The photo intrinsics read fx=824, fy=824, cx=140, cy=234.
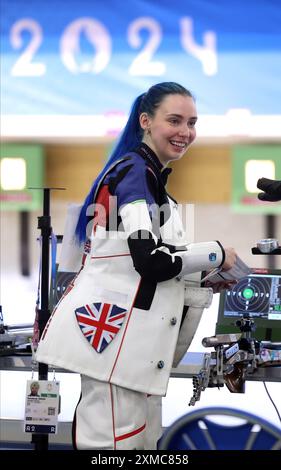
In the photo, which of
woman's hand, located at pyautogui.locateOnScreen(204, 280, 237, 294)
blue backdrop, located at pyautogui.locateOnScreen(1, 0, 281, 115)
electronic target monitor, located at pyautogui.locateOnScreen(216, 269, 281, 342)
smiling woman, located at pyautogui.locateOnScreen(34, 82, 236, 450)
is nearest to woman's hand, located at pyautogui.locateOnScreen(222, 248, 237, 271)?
smiling woman, located at pyautogui.locateOnScreen(34, 82, 236, 450)

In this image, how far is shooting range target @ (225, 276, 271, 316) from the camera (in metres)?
2.30

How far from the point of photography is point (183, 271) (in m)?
1.70

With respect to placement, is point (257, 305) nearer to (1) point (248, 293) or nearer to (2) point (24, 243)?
(1) point (248, 293)

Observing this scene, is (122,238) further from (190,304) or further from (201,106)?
(201,106)

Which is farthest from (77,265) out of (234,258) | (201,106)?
(201,106)

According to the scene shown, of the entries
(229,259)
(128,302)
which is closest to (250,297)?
(229,259)

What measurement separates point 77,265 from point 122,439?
432mm

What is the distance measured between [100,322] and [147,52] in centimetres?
171

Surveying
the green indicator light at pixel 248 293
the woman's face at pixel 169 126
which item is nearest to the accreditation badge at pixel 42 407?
the green indicator light at pixel 248 293

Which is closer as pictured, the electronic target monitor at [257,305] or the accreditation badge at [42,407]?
the accreditation badge at [42,407]

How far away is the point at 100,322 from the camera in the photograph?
1.70 m

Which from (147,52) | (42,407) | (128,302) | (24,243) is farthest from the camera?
(24,243)

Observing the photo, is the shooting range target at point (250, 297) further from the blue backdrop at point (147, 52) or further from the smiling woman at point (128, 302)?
the blue backdrop at point (147, 52)

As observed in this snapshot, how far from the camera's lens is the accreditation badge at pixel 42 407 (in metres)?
2.12
